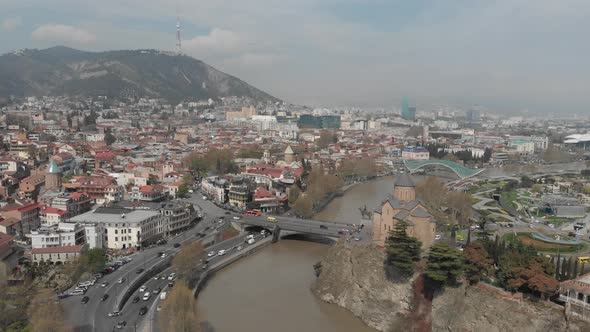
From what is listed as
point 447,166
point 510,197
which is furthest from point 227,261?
point 447,166

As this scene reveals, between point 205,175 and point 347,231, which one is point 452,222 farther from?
point 205,175

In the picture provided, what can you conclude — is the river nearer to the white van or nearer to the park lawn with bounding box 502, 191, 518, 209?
the white van

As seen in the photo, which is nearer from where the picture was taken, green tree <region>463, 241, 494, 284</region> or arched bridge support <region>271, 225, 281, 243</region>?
green tree <region>463, 241, 494, 284</region>

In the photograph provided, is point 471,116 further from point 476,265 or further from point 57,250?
point 57,250

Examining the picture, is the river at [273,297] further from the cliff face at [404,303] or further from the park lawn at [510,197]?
the park lawn at [510,197]

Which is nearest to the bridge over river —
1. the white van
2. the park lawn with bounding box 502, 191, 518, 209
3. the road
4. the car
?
the road
